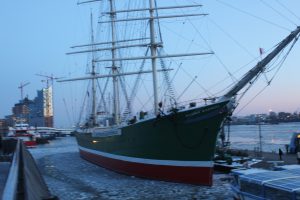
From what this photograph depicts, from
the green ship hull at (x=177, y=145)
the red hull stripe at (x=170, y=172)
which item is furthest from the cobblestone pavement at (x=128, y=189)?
the green ship hull at (x=177, y=145)

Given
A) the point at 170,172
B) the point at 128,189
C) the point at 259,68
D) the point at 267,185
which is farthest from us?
the point at 259,68

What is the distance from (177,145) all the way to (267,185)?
969cm

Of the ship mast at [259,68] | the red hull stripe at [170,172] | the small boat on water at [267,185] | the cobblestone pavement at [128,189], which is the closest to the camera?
Answer: the small boat on water at [267,185]

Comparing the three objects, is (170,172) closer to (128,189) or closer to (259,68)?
(128,189)

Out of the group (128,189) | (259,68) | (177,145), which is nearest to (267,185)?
Answer: (128,189)

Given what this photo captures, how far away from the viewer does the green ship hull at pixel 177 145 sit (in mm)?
21641

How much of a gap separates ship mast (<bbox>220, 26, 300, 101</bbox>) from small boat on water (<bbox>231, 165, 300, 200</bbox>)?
7.55 meters

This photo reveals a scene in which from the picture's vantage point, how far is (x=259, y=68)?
77.0ft

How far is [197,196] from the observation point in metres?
18.0

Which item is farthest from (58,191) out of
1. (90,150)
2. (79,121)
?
(79,121)

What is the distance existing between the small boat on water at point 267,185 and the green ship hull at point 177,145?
5.48 metres

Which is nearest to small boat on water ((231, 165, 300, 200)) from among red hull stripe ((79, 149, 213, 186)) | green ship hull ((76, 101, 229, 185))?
red hull stripe ((79, 149, 213, 186))

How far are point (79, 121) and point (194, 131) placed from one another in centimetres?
3614

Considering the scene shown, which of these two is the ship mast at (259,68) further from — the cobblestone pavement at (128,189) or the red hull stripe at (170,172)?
the cobblestone pavement at (128,189)
